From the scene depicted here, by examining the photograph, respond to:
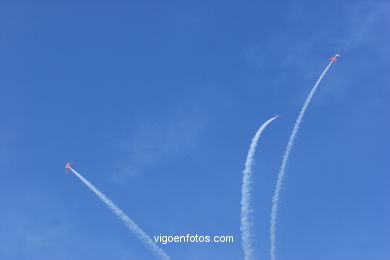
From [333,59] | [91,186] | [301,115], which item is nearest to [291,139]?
[301,115]

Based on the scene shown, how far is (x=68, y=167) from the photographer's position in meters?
164

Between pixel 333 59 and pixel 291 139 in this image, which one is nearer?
pixel 291 139

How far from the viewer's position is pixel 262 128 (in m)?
156

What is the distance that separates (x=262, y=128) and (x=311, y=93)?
2037 cm

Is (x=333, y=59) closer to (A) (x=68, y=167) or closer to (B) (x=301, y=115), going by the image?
(B) (x=301, y=115)

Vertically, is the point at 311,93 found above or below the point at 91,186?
above

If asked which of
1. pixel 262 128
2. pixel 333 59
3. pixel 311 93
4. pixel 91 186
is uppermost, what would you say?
pixel 333 59

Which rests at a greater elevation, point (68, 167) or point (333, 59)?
point (333, 59)

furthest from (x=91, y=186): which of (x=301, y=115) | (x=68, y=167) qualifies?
(x=301, y=115)

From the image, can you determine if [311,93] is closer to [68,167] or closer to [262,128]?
[262,128]

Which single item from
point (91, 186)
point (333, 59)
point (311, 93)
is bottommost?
point (91, 186)

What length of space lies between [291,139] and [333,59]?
34379mm

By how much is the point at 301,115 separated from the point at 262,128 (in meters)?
13.5

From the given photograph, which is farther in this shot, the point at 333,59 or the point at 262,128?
the point at 333,59
